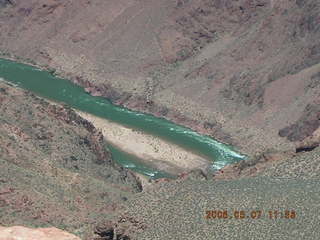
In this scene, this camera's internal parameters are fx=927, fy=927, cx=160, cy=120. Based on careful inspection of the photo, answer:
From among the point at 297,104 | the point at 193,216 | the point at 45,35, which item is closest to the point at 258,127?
the point at 297,104

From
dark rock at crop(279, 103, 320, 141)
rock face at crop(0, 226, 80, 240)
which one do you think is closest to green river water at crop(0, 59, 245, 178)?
dark rock at crop(279, 103, 320, 141)

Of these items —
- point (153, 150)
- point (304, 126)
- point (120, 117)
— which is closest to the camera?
point (304, 126)

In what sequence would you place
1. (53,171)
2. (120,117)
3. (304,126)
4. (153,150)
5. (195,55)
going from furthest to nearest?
1. (195,55)
2. (120,117)
3. (153,150)
4. (304,126)
5. (53,171)

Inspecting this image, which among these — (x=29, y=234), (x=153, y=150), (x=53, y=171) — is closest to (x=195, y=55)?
(x=153, y=150)
